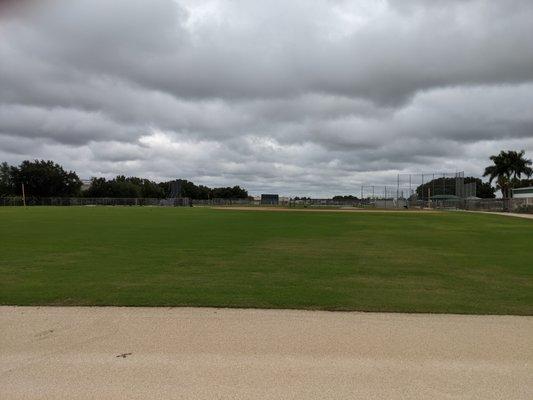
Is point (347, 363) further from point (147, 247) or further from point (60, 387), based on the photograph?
point (147, 247)

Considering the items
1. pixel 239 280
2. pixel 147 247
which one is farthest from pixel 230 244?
pixel 239 280

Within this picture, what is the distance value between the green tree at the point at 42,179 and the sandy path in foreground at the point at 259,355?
129664 mm

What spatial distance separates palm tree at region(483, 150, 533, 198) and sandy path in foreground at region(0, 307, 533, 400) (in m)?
91.2

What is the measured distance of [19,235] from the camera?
21.1 metres

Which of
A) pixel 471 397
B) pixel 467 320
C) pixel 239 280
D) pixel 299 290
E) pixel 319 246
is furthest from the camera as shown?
pixel 319 246

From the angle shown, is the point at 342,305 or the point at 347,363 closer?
the point at 347,363

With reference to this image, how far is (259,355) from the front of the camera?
17.6ft

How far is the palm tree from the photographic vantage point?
88.6 meters

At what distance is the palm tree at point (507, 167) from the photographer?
88.6 m

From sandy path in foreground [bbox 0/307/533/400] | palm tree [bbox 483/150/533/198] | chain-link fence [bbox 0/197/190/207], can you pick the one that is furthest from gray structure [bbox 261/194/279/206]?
sandy path in foreground [bbox 0/307/533/400]

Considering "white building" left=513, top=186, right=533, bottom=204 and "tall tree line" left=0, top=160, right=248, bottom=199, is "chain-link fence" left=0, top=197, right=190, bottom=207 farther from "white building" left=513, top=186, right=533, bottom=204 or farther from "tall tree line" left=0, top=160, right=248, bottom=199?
"white building" left=513, top=186, right=533, bottom=204

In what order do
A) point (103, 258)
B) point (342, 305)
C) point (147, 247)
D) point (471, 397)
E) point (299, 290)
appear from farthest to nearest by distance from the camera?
point (147, 247), point (103, 258), point (299, 290), point (342, 305), point (471, 397)

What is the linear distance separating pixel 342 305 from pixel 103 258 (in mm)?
8116

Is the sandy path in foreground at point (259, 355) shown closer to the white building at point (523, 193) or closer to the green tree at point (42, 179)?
the white building at point (523, 193)
